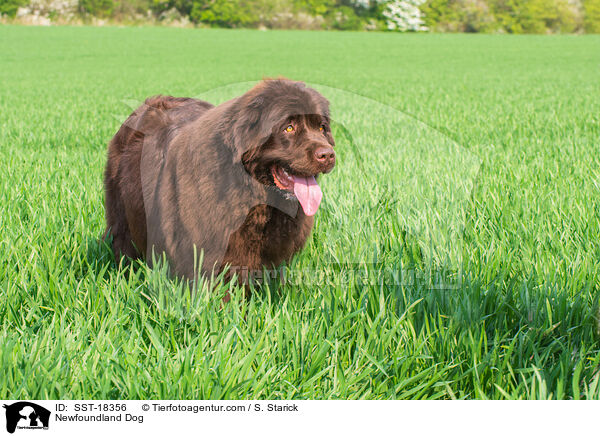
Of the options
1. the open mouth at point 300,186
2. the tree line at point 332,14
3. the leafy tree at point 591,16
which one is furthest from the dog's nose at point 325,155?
the leafy tree at point 591,16

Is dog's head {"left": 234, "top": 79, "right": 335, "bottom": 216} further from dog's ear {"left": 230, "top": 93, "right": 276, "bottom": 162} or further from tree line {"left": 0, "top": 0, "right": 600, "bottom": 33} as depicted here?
tree line {"left": 0, "top": 0, "right": 600, "bottom": 33}

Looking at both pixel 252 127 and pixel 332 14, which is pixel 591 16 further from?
pixel 252 127

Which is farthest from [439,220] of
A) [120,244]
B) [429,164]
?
[120,244]

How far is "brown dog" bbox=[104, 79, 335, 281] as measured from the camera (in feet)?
7.18

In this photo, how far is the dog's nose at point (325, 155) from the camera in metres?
2.12

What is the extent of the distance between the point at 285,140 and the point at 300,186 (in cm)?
20

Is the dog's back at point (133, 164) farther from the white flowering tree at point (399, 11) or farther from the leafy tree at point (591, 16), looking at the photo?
the leafy tree at point (591, 16)

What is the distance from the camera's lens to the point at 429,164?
2707 millimetres

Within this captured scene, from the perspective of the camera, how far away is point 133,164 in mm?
2887

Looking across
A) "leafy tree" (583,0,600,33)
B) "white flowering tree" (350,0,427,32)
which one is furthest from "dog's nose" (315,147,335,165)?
"leafy tree" (583,0,600,33)
